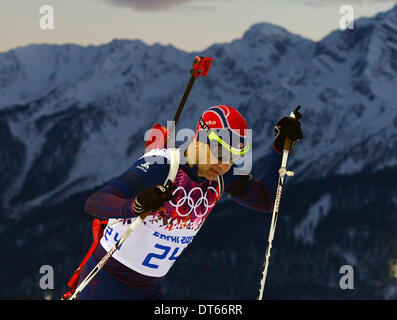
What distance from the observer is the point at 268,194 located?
6.33m

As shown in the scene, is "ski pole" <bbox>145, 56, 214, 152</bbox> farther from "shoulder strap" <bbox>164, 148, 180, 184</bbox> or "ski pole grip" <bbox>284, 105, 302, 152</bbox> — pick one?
"ski pole grip" <bbox>284, 105, 302, 152</bbox>

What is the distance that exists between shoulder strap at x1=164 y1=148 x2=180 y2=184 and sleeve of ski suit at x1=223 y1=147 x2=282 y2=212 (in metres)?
0.82

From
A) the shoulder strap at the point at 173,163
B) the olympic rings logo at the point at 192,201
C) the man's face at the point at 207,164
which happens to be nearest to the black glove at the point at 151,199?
the shoulder strap at the point at 173,163

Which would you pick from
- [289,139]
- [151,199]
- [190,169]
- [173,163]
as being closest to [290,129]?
[289,139]

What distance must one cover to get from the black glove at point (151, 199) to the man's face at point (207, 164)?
2.00 feet

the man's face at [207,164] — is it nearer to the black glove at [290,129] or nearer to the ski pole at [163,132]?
the ski pole at [163,132]

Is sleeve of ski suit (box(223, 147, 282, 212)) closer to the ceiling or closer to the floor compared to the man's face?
closer to the floor

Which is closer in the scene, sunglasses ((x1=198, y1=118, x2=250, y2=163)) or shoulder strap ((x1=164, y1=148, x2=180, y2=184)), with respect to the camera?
shoulder strap ((x1=164, y1=148, x2=180, y2=184))

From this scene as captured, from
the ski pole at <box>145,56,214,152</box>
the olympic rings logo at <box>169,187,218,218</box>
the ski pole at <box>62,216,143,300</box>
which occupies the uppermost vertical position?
the ski pole at <box>145,56,214,152</box>

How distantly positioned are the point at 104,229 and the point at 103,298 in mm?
702

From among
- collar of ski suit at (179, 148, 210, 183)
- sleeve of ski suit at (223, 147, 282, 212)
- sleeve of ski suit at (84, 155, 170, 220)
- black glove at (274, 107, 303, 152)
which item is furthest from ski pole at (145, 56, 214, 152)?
black glove at (274, 107, 303, 152)

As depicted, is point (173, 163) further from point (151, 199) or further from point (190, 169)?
point (151, 199)

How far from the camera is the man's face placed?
18.0 feet
